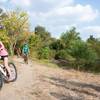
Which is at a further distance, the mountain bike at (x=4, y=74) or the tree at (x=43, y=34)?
the tree at (x=43, y=34)

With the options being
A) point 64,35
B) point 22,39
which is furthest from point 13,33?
point 64,35

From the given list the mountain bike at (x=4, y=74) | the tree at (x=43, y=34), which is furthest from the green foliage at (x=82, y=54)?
the mountain bike at (x=4, y=74)

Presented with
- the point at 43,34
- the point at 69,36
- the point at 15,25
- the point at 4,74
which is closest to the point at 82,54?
the point at 15,25

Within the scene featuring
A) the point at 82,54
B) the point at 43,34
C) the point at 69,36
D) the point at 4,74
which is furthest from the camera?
the point at 43,34

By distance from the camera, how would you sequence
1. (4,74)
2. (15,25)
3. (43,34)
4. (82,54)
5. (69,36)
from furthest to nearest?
(43,34) < (69,36) < (15,25) < (82,54) < (4,74)

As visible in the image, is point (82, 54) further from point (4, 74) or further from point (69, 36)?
point (4, 74)

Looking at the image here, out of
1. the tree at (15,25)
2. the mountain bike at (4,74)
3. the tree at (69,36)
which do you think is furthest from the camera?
the tree at (69,36)

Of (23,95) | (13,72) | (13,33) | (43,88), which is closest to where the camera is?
(23,95)

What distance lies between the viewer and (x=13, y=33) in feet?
207

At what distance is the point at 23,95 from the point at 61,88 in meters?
2.61

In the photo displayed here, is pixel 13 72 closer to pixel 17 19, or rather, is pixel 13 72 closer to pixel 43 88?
pixel 43 88

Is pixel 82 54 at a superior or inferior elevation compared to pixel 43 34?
inferior

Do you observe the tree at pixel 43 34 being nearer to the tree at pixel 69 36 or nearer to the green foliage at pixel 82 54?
the tree at pixel 69 36

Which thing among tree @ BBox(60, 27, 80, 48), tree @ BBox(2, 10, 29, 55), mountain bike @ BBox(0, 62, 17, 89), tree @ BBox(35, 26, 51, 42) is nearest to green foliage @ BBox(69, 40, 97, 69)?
tree @ BBox(2, 10, 29, 55)
